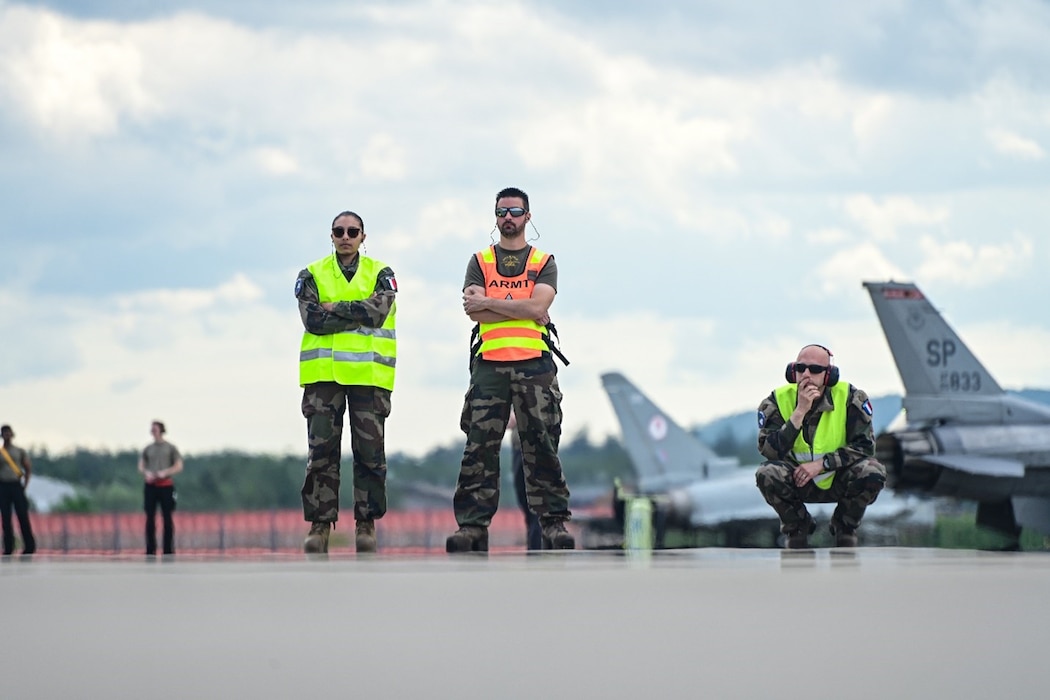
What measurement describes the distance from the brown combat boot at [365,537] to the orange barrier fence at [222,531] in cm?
3009

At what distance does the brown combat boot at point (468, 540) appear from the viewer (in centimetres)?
888

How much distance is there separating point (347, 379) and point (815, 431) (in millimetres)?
3251

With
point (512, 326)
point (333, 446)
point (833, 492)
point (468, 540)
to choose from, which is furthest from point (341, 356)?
point (833, 492)

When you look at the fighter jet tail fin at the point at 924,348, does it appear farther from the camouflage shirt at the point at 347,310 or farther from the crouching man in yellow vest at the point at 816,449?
the camouflage shirt at the point at 347,310

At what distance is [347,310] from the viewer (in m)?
9.52

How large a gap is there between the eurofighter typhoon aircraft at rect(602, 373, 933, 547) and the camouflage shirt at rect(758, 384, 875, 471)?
34335mm

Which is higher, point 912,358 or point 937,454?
point 912,358

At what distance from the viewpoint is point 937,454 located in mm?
28734

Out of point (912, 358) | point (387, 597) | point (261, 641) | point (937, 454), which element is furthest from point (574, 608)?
point (912, 358)

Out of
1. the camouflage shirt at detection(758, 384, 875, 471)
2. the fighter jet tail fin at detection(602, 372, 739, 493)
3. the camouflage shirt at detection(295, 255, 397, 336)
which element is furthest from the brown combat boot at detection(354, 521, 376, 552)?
the fighter jet tail fin at detection(602, 372, 739, 493)

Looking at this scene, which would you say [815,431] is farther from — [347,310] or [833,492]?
[347,310]

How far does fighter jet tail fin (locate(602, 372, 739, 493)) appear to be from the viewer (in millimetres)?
46438

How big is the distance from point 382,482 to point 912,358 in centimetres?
2334

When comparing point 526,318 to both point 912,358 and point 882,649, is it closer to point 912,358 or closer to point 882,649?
point 882,649
